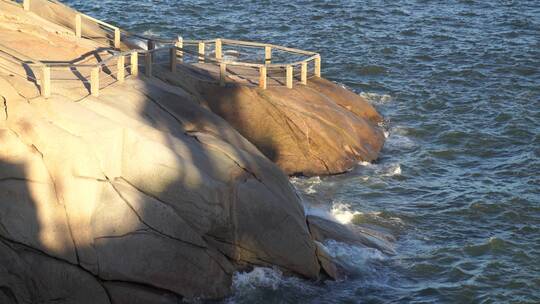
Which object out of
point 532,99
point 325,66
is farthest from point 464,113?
point 325,66

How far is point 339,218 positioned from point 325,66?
15.4 metres

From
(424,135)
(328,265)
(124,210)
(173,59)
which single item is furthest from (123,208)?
(424,135)

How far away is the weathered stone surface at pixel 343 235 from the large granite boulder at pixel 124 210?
106 centimetres

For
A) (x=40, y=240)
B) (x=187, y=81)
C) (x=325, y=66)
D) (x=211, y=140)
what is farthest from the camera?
(x=325, y=66)

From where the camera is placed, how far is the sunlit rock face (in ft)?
→ 83.9

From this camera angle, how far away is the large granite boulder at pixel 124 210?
1723 cm

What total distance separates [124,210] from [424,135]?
48.6ft

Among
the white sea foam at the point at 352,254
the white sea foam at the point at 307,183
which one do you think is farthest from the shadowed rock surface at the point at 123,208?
the white sea foam at the point at 307,183

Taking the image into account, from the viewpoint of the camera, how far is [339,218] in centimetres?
2297

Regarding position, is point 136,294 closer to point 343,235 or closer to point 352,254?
point 352,254

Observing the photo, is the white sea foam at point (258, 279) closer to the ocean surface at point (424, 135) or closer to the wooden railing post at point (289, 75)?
the ocean surface at point (424, 135)

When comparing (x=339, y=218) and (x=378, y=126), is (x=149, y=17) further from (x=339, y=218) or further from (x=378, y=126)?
(x=339, y=218)

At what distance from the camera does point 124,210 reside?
17.8m

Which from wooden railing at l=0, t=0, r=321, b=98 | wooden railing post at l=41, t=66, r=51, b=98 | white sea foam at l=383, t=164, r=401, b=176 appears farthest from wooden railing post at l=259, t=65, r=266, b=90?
wooden railing post at l=41, t=66, r=51, b=98
